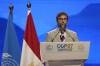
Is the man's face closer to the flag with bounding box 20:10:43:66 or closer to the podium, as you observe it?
the podium

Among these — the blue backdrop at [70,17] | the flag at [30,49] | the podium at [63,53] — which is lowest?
the podium at [63,53]

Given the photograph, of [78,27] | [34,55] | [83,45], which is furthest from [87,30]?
[83,45]

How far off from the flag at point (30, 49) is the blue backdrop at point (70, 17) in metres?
1.10

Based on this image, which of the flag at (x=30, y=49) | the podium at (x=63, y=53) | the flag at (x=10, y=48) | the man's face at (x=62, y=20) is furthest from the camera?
the flag at (x=10, y=48)

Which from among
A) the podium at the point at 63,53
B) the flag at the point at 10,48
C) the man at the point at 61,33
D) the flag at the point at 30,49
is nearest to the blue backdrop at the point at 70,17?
the flag at the point at 10,48

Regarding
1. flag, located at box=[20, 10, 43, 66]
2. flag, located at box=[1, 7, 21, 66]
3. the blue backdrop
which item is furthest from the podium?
the blue backdrop

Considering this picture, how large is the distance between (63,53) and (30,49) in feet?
3.41

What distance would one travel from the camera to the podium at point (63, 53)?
9.20ft

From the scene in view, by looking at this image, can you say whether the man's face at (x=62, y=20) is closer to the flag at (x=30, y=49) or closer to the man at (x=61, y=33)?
the man at (x=61, y=33)

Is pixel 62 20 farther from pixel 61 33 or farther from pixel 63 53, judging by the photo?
pixel 63 53

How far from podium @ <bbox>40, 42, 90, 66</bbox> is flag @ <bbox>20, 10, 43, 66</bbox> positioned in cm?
93

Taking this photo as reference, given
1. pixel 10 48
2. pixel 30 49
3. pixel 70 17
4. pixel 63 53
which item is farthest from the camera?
pixel 70 17

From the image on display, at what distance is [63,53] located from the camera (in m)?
2.83

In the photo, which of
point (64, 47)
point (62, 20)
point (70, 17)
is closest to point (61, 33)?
point (62, 20)
